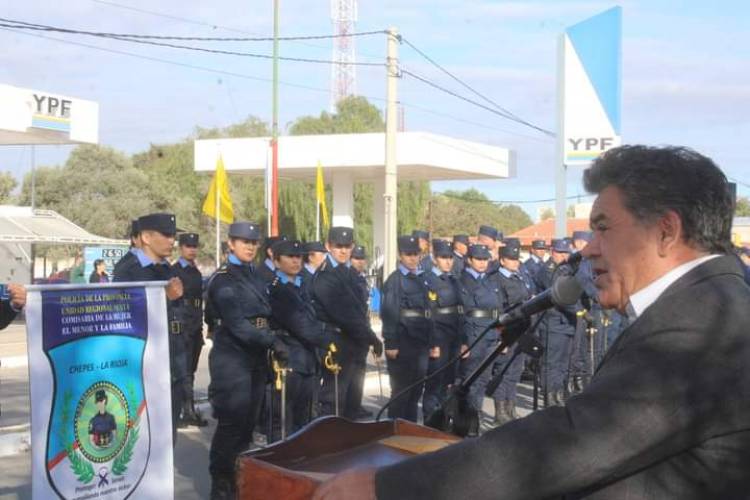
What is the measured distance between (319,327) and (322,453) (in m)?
6.17

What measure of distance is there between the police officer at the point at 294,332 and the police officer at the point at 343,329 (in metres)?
0.68

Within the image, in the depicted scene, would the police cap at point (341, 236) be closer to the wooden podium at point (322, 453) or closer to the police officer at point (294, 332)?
the police officer at point (294, 332)

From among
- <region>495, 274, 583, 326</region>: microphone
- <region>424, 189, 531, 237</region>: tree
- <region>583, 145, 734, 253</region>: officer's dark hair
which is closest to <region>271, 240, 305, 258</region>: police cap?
<region>495, 274, 583, 326</region>: microphone

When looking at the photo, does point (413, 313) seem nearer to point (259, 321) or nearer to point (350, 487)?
point (259, 321)

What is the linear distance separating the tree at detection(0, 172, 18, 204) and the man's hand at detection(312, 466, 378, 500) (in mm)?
58285

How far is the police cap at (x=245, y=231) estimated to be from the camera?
728 centimetres

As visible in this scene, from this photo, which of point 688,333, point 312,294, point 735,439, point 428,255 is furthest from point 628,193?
point 428,255

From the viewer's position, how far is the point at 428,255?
16.0 meters

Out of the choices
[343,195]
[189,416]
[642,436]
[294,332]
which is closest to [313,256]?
[189,416]

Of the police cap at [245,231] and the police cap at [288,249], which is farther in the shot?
the police cap at [288,249]

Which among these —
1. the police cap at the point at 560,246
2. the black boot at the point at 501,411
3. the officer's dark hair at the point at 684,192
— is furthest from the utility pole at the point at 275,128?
the officer's dark hair at the point at 684,192

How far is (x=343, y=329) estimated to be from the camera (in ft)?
29.9

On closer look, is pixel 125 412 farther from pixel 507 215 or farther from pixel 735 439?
pixel 507 215

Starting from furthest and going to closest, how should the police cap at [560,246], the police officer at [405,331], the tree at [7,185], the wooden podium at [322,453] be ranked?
1. the tree at [7,185]
2. the police cap at [560,246]
3. the police officer at [405,331]
4. the wooden podium at [322,453]
